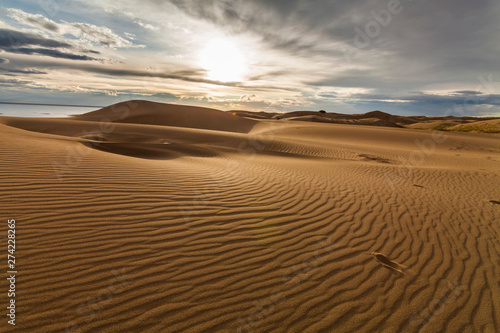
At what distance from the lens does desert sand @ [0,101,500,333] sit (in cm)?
239

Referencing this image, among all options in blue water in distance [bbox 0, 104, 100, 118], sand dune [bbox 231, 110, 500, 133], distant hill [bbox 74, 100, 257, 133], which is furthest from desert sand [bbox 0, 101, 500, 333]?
blue water in distance [bbox 0, 104, 100, 118]

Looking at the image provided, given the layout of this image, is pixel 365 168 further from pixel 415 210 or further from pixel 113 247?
pixel 113 247

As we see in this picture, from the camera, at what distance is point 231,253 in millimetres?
3305

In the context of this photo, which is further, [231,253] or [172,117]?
[172,117]

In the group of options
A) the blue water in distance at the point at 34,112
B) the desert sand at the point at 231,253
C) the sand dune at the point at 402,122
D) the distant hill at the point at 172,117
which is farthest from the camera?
the blue water in distance at the point at 34,112

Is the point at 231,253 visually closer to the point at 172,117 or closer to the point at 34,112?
the point at 172,117

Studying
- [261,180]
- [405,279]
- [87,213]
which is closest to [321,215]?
[405,279]

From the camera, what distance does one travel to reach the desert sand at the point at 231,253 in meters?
2.39

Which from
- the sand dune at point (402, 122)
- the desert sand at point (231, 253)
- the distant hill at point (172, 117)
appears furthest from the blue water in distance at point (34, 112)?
the desert sand at point (231, 253)

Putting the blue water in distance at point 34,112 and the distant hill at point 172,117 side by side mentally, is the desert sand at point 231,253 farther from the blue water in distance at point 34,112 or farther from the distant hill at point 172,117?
the blue water in distance at point 34,112

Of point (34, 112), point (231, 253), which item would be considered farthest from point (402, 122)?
point (34, 112)

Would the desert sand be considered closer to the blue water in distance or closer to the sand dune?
the sand dune

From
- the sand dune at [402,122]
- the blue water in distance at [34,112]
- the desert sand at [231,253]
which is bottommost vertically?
the blue water in distance at [34,112]

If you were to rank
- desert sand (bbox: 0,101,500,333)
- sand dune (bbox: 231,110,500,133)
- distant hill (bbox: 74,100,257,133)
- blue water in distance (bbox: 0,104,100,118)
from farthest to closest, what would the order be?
blue water in distance (bbox: 0,104,100,118), sand dune (bbox: 231,110,500,133), distant hill (bbox: 74,100,257,133), desert sand (bbox: 0,101,500,333)
